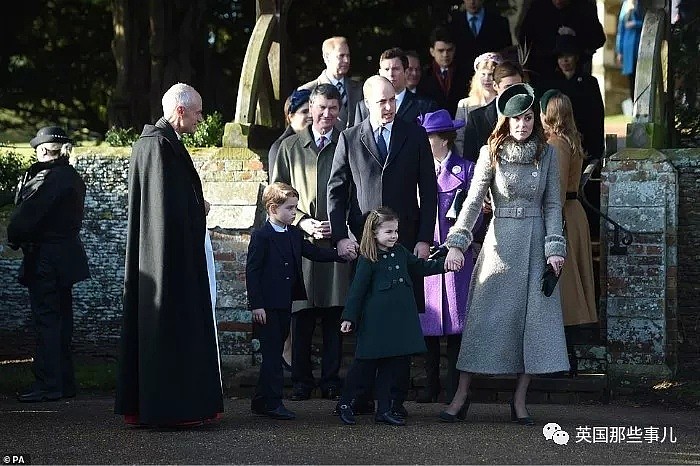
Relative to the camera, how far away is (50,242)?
35.3 feet

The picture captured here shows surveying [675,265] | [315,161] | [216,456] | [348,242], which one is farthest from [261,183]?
[216,456]

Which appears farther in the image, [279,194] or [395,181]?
[395,181]

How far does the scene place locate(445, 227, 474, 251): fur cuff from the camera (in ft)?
29.0

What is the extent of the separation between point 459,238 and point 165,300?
1.71 m

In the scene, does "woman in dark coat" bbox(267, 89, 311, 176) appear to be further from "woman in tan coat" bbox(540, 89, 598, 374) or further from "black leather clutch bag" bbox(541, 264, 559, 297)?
"black leather clutch bag" bbox(541, 264, 559, 297)

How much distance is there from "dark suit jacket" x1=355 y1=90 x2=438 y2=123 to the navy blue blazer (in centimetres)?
131

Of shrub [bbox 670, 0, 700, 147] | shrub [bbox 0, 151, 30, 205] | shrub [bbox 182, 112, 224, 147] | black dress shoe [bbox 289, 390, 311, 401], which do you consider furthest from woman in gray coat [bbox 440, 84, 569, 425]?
shrub [bbox 0, 151, 30, 205]

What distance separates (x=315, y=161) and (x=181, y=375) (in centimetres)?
222

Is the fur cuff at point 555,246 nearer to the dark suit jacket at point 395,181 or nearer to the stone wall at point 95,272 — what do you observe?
the dark suit jacket at point 395,181

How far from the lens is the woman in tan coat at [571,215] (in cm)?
1005

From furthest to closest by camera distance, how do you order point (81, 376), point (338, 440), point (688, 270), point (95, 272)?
point (95, 272) → point (81, 376) → point (688, 270) → point (338, 440)

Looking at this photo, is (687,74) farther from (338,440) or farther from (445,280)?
(338,440)

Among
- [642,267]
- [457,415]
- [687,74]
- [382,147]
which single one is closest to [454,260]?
[457,415]

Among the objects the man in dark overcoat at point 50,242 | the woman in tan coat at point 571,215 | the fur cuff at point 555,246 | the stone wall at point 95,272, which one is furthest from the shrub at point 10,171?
the fur cuff at point 555,246
